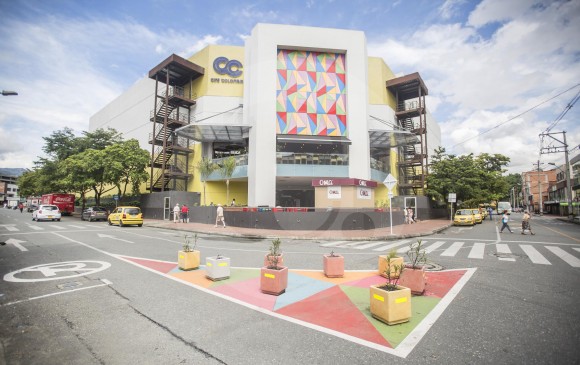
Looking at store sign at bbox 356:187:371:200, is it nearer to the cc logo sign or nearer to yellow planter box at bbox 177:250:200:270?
yellow planter box at bbox 177:250:200:270

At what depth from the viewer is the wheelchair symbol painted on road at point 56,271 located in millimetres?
7039

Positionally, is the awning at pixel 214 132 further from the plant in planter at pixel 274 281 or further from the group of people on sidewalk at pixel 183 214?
the plant in planter at pixel 274 281

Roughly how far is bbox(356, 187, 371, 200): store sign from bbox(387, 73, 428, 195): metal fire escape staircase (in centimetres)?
1529

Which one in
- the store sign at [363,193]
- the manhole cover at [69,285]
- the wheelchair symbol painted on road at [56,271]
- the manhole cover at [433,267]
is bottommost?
the manhole cover at [433,267]

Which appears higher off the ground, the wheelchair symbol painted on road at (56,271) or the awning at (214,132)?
the awning at (214,132)

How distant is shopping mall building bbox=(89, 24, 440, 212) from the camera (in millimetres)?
27766

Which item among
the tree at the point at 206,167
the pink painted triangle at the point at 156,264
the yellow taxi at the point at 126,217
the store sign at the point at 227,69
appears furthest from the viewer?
the store sign at the point at 227,69

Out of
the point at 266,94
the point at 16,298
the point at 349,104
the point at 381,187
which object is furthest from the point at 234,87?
the point at 16,298

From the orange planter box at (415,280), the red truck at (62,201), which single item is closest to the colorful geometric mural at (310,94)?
the orange planter box at (415,280)

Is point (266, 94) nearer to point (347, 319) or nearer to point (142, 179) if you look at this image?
point (142, 179)

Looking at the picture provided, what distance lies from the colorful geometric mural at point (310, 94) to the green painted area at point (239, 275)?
71.8 feet

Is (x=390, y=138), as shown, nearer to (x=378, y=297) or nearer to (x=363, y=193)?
(x=363, y=193)

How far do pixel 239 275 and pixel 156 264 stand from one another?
9.93ft

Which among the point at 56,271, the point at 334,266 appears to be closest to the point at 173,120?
the point at 56,271
